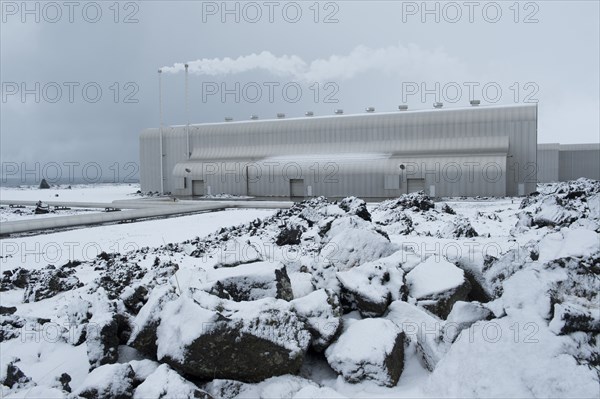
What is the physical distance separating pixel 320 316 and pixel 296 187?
28.1 metres

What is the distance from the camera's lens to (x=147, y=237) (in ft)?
53.3

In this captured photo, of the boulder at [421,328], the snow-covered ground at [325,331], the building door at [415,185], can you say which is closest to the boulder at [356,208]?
the snow-covered ground at [325,331]

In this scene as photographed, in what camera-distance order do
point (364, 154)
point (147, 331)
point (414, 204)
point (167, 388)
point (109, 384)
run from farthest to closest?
point (364, 154), point (414, 204), point (147, 331), point (109, 384), point (167, 388)

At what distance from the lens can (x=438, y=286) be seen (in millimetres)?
7422

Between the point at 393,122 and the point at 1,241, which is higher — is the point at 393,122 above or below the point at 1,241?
above

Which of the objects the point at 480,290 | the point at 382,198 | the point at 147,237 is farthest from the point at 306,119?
the point at 480,290

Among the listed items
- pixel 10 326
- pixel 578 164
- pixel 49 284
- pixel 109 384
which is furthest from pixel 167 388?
pixel 578 164

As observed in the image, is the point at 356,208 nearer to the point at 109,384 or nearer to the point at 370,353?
the point at 370,353

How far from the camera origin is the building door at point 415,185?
30.8m

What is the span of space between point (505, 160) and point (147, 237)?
22.5m

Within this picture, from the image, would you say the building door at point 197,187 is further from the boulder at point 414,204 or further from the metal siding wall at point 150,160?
the boulder at point 414,204

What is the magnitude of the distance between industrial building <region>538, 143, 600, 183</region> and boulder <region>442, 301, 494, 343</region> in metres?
47.0

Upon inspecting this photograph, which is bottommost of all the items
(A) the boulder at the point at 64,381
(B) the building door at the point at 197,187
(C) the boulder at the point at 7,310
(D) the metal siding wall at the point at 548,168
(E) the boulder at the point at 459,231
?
(A) the boulder at the point at 64,381

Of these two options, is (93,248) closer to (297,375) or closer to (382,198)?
(297,375)
